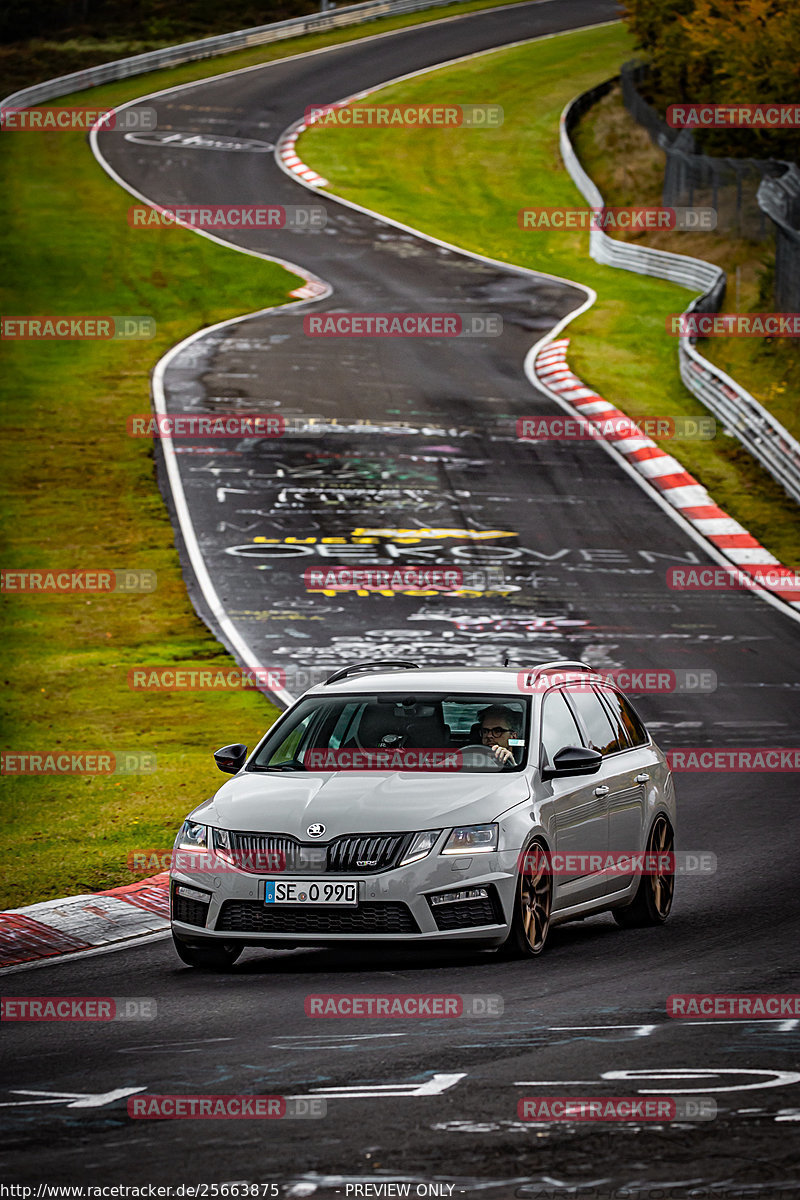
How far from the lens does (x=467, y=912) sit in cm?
925

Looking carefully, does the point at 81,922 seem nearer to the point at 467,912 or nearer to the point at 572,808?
the point at 467,912

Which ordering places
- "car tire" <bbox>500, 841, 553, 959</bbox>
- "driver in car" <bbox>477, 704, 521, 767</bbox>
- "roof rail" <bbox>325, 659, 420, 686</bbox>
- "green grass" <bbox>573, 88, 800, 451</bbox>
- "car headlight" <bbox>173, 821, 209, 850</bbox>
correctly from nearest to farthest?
"car tire" <bbox>500, 841, 553, 959</bbox>, "car headlight" <bbox>173, 821, 209, 850</bbox>, "driver in car" <bbox>477, 704, 521, 767</bbox>, "roof rail" <bbox>325, 659, 420, 686</bbox>, "green grass" <bbox>573, 88, 800, 451</bbox>

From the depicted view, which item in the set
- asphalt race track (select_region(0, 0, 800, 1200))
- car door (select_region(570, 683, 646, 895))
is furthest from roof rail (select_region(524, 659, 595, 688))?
asphalt race track (select_region(0, 0, 800, 1200))

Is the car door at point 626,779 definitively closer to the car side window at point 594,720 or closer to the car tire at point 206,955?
the car side window at point 594,720

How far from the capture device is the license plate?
9.18m

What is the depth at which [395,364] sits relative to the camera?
3741 centimetres

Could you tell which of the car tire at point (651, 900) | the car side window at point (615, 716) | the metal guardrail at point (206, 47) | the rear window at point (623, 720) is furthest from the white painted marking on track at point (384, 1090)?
the metal guardrail at point (206, 47)

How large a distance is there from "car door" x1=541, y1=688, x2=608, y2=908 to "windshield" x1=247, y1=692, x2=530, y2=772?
0.22m

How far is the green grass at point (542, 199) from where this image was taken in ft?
102

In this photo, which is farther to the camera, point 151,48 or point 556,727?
point 151,48

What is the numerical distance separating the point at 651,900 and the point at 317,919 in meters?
2.56

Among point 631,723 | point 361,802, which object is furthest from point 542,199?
point 361,802

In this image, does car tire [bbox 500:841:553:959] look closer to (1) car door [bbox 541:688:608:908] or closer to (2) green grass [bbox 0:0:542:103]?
(1) car door [bbox 541:688:608:908]

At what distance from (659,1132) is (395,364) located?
31.8 metres
